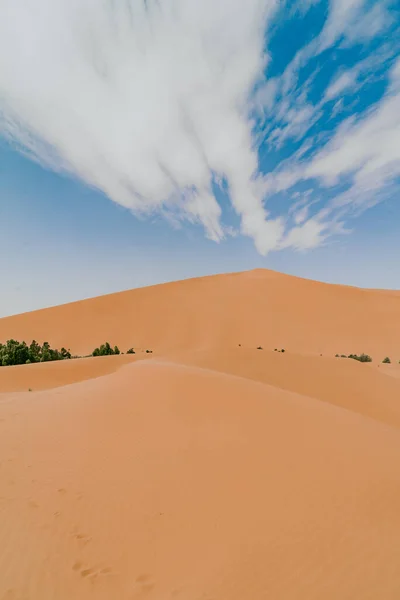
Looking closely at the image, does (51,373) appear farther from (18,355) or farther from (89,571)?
(89,571)

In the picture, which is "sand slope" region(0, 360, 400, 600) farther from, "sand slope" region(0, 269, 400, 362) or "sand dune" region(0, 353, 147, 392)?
"sand slope" region(0, 269, 400, 362)

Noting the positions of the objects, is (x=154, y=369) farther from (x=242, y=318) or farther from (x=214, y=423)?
(x=242, y=318)

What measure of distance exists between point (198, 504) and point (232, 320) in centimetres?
3620

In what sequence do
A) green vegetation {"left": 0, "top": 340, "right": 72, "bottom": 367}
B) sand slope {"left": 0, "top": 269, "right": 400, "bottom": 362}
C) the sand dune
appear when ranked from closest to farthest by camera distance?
the sand dune < green vegetation {"left": 0, "top": 340, "right": 72, "bottom": 367} < sand slope {"left": 0, "top": 269, "right": 400, "bottom": 362}

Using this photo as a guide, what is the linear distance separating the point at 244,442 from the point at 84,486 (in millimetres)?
2473

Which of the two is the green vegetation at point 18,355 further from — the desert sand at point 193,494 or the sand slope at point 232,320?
the sand slope at point 232,320

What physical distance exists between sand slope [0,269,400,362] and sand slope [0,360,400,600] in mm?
26032

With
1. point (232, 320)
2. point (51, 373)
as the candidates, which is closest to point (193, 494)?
point (51, 373)

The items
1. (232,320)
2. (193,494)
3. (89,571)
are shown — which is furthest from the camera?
(232,320)

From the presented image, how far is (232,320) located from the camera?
130ft

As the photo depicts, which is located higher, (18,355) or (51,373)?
(18,355)

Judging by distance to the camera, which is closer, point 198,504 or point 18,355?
point 198,504

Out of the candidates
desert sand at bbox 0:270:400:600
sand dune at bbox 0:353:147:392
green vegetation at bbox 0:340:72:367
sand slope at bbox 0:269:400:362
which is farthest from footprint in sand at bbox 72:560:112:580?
sand slope at bbox 0:269:400:362

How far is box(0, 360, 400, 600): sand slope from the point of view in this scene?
266 cm
